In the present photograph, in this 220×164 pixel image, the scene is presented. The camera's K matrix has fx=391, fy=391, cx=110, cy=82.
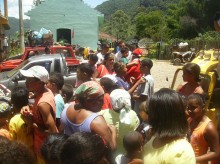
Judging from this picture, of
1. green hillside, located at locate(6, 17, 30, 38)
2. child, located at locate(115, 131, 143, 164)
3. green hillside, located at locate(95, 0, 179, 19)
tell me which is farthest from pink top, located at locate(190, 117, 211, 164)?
green hillside, located at locate(95, 0, 179, 19)

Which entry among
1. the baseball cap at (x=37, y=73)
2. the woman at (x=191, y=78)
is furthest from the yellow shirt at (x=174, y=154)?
the woman at (x=191, y=78)

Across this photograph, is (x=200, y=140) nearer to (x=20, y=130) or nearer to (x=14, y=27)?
(x=20, y=130)

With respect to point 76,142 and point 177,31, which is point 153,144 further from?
point 177,31

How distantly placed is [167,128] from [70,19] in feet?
130

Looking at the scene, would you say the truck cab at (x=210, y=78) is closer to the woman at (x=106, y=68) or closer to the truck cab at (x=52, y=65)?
the woman at (x=106, y=68)

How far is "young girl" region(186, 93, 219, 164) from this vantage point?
3.68 m

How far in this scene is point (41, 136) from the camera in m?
4.13

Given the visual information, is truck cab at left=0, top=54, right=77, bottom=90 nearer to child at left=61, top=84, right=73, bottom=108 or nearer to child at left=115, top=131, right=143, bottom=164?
child at left=61, top=84, right=73, bottom=108

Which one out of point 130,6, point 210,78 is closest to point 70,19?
point 210,78

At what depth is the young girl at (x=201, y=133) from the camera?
3.68 metres

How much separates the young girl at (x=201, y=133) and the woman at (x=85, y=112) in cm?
85

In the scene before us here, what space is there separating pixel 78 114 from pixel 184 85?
227cm

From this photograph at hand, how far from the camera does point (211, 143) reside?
146 inches

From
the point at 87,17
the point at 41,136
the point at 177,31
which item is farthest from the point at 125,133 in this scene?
the point at 177,31
